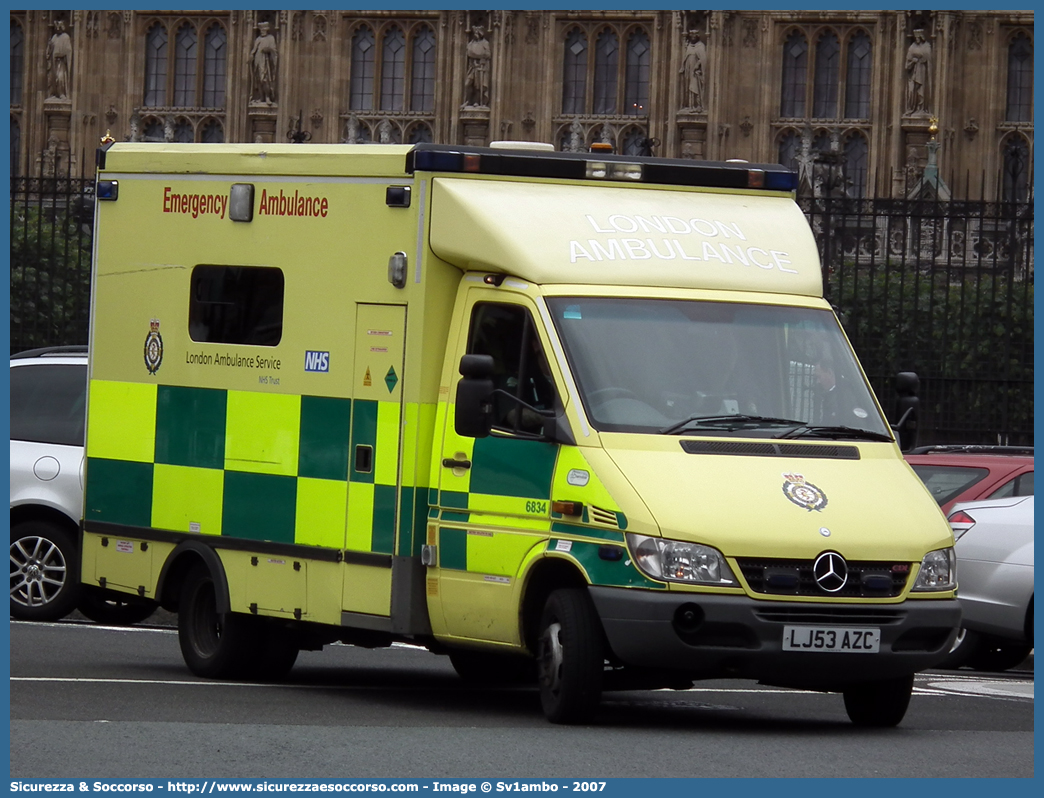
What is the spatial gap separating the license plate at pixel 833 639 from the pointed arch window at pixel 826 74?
5214cm

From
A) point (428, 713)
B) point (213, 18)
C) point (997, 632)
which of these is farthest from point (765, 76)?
point (428, 713)

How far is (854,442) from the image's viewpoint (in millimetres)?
8734

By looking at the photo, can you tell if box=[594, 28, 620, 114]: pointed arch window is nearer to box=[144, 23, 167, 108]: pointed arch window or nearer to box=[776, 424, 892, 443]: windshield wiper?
box=[144, 23, 167, 108]: pointed arch window

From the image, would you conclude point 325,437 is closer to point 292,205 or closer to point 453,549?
point 453,549

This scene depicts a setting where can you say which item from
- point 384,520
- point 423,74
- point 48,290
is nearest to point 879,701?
point 384,520

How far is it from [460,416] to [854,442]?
5.63 feet

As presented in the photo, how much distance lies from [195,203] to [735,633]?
384cm

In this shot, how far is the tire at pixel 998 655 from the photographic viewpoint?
1326 centimetres

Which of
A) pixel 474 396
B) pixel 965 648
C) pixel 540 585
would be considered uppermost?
pixel 474 396

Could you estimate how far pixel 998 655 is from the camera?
13523 mm

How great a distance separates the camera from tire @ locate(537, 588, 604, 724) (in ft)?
27.0

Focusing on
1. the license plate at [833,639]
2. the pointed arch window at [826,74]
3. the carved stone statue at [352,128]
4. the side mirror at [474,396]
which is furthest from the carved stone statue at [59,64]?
the license plate at [833,639]

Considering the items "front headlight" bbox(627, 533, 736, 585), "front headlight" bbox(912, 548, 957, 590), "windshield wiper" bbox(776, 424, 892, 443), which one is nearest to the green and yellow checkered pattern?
"front headlight" bbox(627, 533, 736, 585)

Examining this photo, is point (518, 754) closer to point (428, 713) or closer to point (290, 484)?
point (428, 713)
